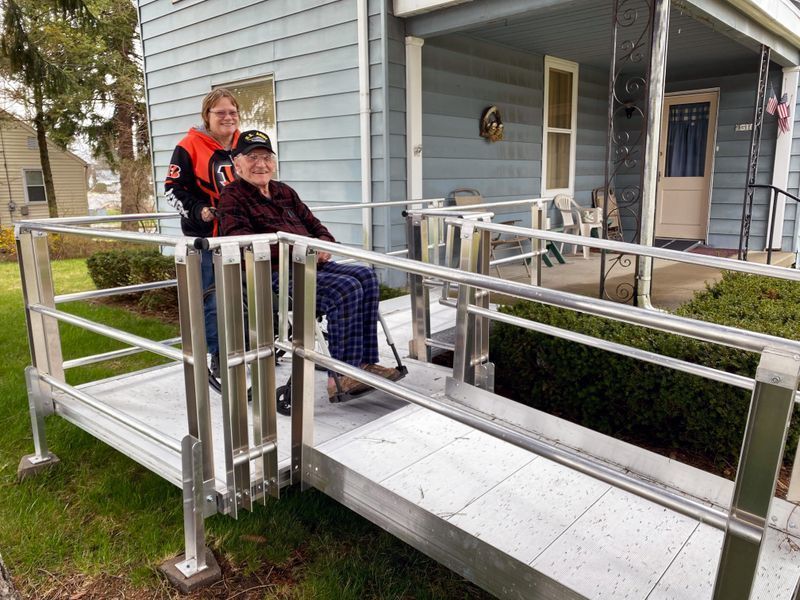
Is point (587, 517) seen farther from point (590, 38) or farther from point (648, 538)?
point (590, 38)

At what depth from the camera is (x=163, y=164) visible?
855 centimetres

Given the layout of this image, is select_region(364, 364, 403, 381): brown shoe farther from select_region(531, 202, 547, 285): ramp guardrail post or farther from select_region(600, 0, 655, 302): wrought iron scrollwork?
select_region(600, 0, 655, 302): wrought iron scrollwork

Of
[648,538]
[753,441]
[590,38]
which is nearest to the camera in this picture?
[753,441]

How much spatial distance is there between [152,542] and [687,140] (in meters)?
8.51

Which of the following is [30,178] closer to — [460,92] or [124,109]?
[124,109]

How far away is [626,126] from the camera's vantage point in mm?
8977

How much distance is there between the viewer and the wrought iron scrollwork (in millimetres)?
4293

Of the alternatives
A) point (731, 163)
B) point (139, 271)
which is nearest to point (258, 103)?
point (139, 271)

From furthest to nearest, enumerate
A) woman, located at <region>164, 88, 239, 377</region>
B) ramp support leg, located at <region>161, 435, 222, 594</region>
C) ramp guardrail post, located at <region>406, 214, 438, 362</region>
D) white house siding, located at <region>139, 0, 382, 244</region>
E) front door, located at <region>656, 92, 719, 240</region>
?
front door, located at <region>656, 92, 719, 240</region>, white house siding, located at <region>139, 0, 382, 244</region>, ramp guardrail post, located at <region>406, 214, 438, 362</region>, woman, located at <region>164, 88, 239, 377</region>, ramp support leg, located at <region>161, 435, 222, 594</region>

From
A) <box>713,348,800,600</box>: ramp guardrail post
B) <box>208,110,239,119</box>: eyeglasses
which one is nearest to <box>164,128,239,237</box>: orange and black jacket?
<box>208,110,239,119</box>: eyeglasses

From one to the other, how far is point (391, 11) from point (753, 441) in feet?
17.1

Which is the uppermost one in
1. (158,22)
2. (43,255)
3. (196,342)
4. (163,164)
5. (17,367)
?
(158,22)

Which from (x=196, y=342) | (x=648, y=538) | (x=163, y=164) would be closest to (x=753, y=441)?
(x=648, y=538)

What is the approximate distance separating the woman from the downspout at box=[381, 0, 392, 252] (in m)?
2.74
